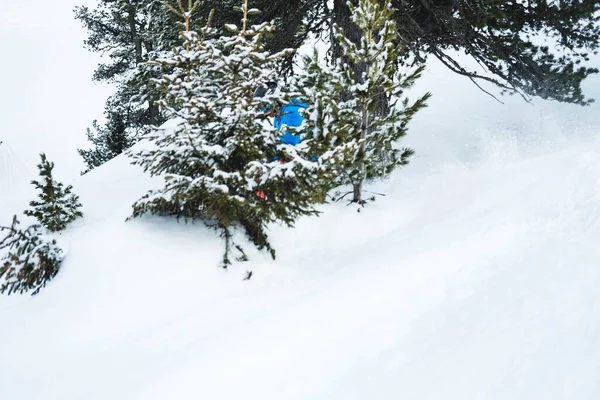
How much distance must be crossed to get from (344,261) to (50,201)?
300 cm

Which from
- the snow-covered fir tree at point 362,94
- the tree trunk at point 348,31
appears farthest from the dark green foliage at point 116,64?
the snow-covered fir tree at point 362,94

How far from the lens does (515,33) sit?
8.55 meters

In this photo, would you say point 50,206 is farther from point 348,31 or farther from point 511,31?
point 511,31

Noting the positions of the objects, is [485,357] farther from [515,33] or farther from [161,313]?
[515,33]

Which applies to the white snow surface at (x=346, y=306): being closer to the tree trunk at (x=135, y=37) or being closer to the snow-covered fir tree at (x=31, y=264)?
the snow-covered fir tree at (x=31, y=264)

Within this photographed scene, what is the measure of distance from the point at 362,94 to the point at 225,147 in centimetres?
188

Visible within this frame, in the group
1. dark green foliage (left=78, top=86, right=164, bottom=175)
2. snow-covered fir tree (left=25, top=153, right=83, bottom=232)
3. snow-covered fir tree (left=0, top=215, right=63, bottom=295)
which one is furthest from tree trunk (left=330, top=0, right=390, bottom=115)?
dark green foliage (left=78, top=86, right=164, bottom=175)

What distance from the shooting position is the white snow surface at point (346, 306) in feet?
8.09

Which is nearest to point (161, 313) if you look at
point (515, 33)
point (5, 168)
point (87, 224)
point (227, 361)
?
point (227, 361)

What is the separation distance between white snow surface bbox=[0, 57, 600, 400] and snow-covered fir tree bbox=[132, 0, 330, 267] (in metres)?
0.61

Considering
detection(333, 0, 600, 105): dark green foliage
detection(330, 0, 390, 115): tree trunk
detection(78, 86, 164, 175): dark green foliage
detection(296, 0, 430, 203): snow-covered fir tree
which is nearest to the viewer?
detection(296, 0, 430, 203): snow-covered fir tree

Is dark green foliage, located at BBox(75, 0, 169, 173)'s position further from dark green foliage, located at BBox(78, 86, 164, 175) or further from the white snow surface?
the white snow surface

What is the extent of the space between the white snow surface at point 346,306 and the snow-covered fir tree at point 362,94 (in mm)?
588

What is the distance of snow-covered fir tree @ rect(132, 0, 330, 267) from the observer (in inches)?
161
